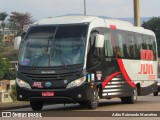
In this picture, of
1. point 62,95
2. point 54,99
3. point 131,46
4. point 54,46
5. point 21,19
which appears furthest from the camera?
point 21,19

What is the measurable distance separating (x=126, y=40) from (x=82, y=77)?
540 centimetres

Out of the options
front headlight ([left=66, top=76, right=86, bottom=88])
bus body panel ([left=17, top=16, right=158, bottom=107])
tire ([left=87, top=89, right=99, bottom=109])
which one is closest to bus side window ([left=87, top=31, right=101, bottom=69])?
bus body panel ([left=17, top=16, right=158, bottom=107])

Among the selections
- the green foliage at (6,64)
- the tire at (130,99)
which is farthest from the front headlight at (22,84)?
the green foliage at (6,64)

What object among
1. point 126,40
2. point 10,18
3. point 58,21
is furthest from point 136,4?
point 10,18

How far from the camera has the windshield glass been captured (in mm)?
18766

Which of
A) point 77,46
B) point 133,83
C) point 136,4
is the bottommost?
point 133,83

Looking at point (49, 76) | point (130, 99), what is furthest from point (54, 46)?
point (130, 99)

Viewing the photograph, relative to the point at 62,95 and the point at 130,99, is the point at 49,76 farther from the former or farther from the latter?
the point at 130,99

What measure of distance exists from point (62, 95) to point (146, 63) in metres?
8.36

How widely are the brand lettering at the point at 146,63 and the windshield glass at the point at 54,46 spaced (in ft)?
21.3

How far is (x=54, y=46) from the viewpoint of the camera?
749 inches

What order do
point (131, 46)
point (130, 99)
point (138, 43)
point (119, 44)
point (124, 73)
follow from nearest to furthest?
1. point (119, 44)
2. point (124, 73)
3. point (131, 46)
4. point (130, 99)
5. point (138, 43)

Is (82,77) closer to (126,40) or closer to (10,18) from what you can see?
(126,40)

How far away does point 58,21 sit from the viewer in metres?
19.9
